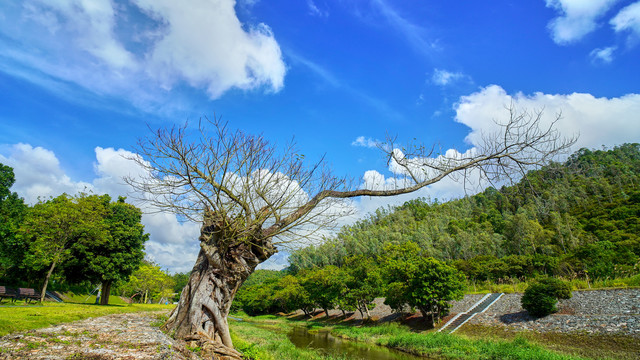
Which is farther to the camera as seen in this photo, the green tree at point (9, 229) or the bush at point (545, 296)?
the green tree at point (9, 229)

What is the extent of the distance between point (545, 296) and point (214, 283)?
62.6 feet

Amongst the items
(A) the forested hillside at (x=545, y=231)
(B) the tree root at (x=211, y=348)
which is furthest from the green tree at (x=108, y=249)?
(B) the tree root at (x=211, y=348)

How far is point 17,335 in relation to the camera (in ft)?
21.9

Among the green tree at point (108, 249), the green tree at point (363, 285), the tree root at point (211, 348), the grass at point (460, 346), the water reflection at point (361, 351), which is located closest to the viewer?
the tree root at point (211, 348)

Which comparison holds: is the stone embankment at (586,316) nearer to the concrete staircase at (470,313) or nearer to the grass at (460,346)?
the concrete staircase at (470,313)

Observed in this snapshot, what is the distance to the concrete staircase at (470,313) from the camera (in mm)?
22250

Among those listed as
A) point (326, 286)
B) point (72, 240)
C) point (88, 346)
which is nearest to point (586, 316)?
point (88, 346)

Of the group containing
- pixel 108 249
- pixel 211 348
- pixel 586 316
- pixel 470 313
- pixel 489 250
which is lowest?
pixel 470 313

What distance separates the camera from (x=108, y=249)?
2611 cm

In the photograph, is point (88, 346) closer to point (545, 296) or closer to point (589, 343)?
point (589, 343)

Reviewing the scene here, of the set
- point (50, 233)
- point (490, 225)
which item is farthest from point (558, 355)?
point (490, 225)

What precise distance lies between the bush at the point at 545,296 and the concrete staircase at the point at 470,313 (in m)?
4.50

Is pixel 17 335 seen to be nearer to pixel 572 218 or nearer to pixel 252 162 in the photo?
pixel 252 162

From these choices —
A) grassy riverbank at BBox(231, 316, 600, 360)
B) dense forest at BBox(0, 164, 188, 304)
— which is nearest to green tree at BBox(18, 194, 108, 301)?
dense forest at BBox(0, 164, 188, 304)
